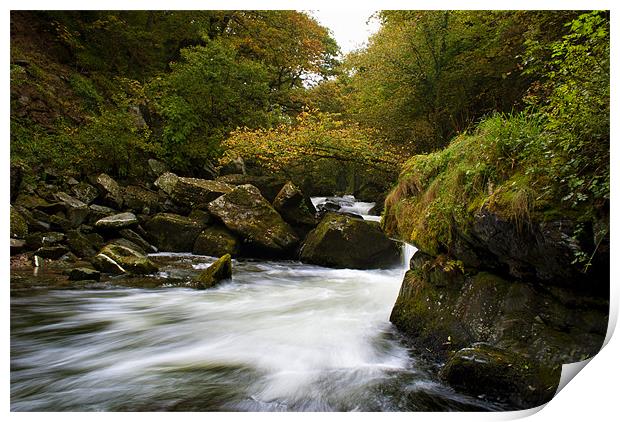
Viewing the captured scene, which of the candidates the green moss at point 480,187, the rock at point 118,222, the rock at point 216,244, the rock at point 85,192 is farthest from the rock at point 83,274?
the green moss at point 480,187

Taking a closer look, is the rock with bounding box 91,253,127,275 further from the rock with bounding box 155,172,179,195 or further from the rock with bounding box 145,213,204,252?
the rock with bounding box 155,172,179,195

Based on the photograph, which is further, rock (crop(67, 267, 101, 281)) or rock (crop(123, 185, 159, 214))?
rock (crop(123, 185, 159, 214))

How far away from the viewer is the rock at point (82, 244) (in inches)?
240

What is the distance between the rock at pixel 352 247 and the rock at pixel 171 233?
2.23 meters

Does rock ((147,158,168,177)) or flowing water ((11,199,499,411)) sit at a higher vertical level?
rock ((147,158,168,177))

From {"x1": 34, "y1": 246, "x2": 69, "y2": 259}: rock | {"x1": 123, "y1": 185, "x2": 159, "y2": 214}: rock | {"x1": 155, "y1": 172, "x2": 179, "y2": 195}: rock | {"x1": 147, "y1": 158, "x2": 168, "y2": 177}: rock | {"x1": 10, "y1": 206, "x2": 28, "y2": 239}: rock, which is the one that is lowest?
{"x1": 34, "y1": 246, "x2": 69, "y2": 259}: rock

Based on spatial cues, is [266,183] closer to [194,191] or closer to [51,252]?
[194,191]

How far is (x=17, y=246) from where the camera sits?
549 centimetres

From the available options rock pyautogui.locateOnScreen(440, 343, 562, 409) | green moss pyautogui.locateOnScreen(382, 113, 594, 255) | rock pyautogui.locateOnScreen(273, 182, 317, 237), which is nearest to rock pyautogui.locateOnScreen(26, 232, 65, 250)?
rock pyautogui.locateOnScreen(273, 182, 317, 237)

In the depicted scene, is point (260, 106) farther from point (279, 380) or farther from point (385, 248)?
point (279, 380)

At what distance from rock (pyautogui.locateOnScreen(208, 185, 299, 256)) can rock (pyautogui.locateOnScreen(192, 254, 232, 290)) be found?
6.15ft

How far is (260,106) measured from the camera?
9766 mm

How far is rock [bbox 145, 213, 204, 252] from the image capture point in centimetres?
745
